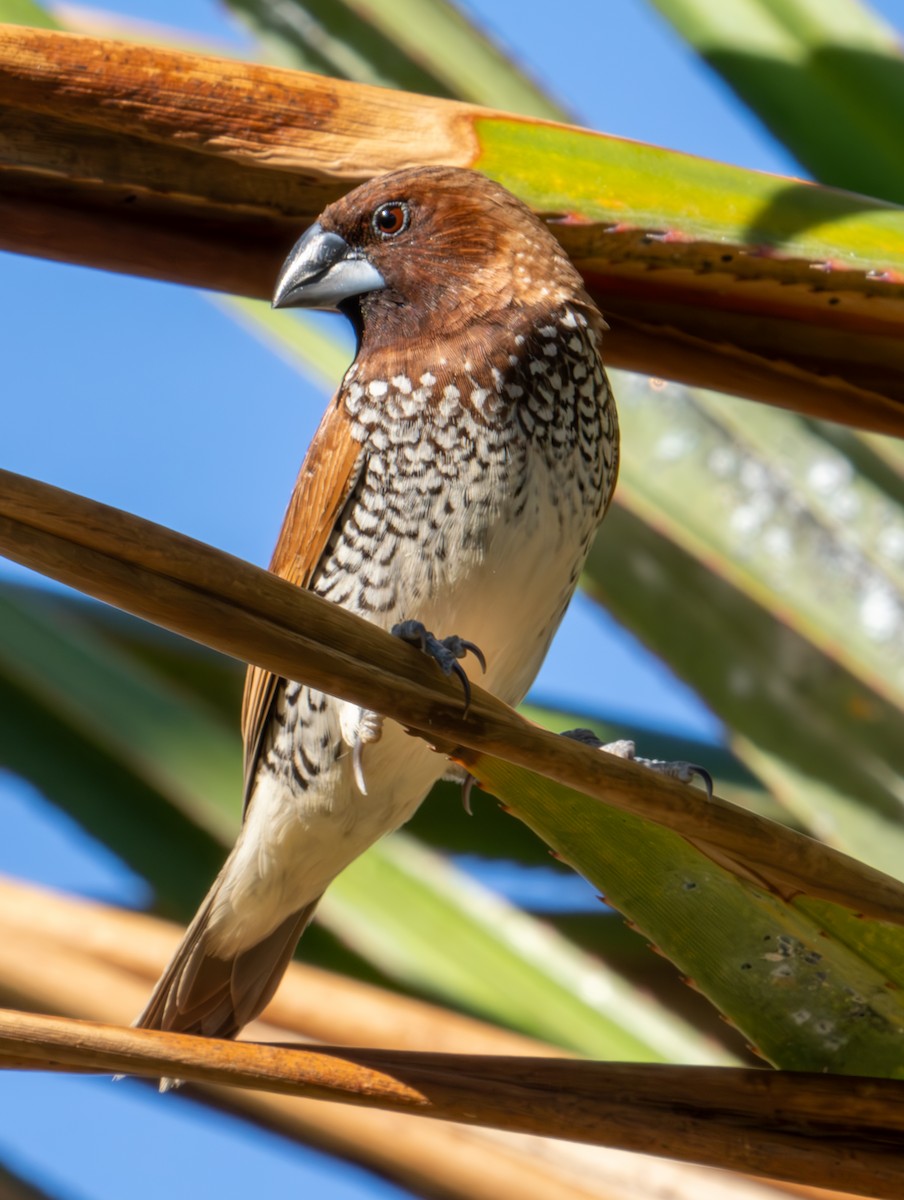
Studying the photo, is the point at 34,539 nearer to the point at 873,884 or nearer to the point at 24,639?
the point at 873,884

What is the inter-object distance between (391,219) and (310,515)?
58 cm

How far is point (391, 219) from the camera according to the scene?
2668mm

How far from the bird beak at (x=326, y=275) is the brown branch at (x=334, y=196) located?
59cm

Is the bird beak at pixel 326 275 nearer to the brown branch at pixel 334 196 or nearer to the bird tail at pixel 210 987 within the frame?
the brown branch at pixel 334 196

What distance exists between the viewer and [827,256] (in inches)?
63.9

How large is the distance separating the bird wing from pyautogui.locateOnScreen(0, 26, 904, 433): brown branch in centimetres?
65

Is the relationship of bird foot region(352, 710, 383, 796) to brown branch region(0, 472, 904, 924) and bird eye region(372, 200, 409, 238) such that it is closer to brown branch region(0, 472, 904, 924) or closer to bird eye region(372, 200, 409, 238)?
bird eye region(372, 200, 409, 238)

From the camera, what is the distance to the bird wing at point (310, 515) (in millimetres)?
2418

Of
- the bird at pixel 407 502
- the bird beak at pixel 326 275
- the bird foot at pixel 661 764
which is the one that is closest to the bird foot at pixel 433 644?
the bird foot at pixel 661 764

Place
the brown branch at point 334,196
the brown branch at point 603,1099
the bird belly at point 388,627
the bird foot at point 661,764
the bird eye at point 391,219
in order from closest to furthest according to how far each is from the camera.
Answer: the brown branch at point 603,1099
the brown branch at point 334,196
the bird foot at point 661,764
the bird belly at point 388,627
the bird eye at point 391,219

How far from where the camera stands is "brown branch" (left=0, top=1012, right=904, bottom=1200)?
4.04ft

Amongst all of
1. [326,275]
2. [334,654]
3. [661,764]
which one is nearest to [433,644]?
[661,764]

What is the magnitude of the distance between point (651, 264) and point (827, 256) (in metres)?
0.19

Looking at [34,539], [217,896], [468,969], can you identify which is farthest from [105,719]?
[34,539]
